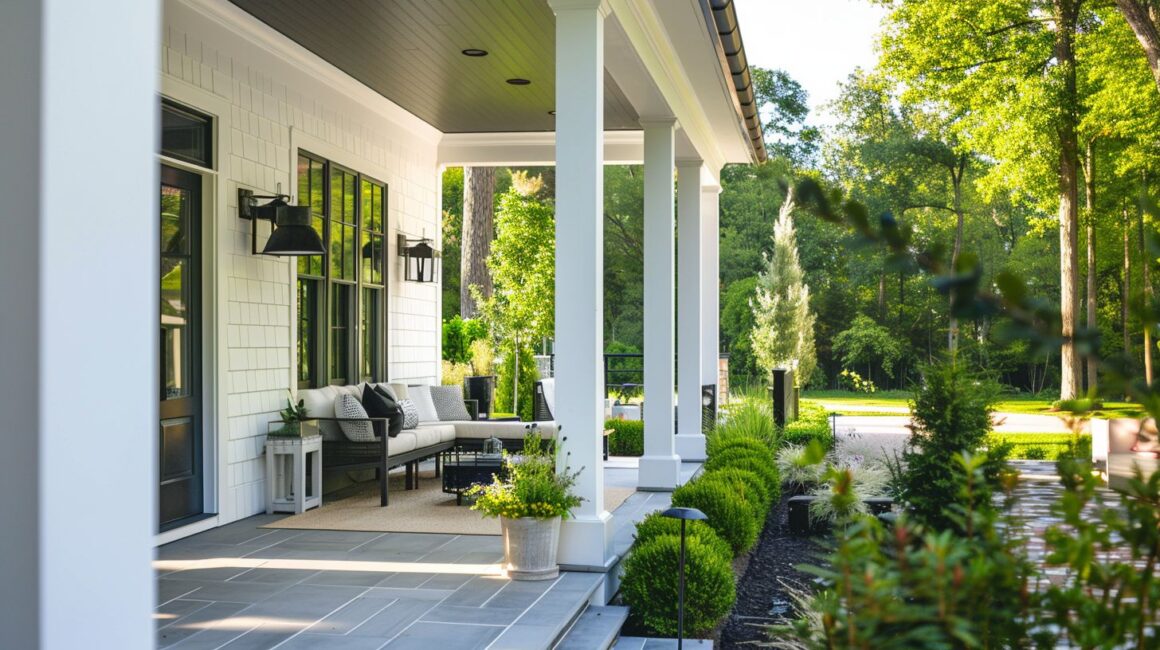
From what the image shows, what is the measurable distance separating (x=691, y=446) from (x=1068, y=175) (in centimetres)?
1377

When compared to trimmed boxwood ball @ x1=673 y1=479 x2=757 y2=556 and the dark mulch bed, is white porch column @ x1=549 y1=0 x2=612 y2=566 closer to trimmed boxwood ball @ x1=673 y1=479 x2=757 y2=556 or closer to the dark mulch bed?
the dark mulch bed

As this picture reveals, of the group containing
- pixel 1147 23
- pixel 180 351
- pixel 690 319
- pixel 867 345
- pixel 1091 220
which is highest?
pixel 1147 23

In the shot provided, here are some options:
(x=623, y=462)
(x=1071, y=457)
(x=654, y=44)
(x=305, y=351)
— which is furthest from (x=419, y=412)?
(x=1071, y=457)

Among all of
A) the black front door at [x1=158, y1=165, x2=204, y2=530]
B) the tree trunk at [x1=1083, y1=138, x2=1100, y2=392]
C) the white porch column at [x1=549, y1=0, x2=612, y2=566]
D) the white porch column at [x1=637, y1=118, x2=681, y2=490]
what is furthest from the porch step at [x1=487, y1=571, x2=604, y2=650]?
the tree trunk at [x1=1083, y1=138, x2=1100, y2=392]

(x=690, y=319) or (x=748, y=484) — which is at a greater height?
(x=690, y=319)

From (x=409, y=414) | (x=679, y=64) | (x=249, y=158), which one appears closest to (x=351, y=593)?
(x=249, y=158)

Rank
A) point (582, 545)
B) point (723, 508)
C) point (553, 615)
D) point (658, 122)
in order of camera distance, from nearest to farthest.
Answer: point (553, 615), point (582, 545), point (723, 508), point (658, 122)

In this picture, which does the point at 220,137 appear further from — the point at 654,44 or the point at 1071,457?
the point at 1071,457

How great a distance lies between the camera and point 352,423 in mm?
7914

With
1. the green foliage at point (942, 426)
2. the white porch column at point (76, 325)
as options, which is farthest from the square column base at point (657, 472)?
the white porch column at point (76, 325)

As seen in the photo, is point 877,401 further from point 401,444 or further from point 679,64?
point 401,444

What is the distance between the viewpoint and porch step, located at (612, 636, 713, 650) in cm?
511

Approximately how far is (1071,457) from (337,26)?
6385 millimetres

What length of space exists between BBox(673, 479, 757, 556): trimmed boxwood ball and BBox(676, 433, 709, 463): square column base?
3951mm
